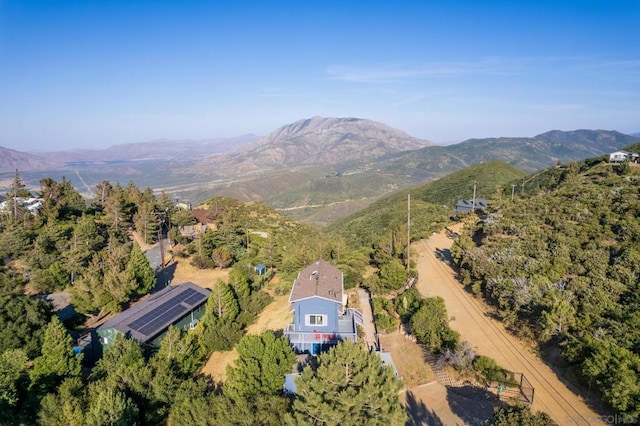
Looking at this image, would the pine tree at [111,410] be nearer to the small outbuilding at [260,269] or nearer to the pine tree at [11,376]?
the pine tree at [11,376]

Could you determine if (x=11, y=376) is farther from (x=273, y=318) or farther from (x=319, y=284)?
(x=319, y=284)

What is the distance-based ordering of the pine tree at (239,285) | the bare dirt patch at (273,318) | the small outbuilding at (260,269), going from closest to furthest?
the bare dirt patch at (273,318) → the pine tree at (239,285) → the small outbuilding at (260,269)

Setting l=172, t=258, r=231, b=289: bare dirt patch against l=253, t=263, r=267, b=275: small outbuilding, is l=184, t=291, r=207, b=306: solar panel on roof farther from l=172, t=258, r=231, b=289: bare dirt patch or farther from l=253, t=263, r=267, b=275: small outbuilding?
l=253, t=263, r=267, b=275: small outbuilding

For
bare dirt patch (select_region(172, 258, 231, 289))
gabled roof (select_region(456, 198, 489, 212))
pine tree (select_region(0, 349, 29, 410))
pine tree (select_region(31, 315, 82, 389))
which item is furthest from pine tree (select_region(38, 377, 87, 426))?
gabled roof (select_region(456, 198, 489, 212))

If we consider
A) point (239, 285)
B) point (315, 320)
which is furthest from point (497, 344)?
point (239, 285)

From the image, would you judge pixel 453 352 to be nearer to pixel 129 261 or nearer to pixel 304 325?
pixel 304 325

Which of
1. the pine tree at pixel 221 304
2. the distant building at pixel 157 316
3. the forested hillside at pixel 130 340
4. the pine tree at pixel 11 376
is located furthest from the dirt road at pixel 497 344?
the pine tree at pixel 11 376
